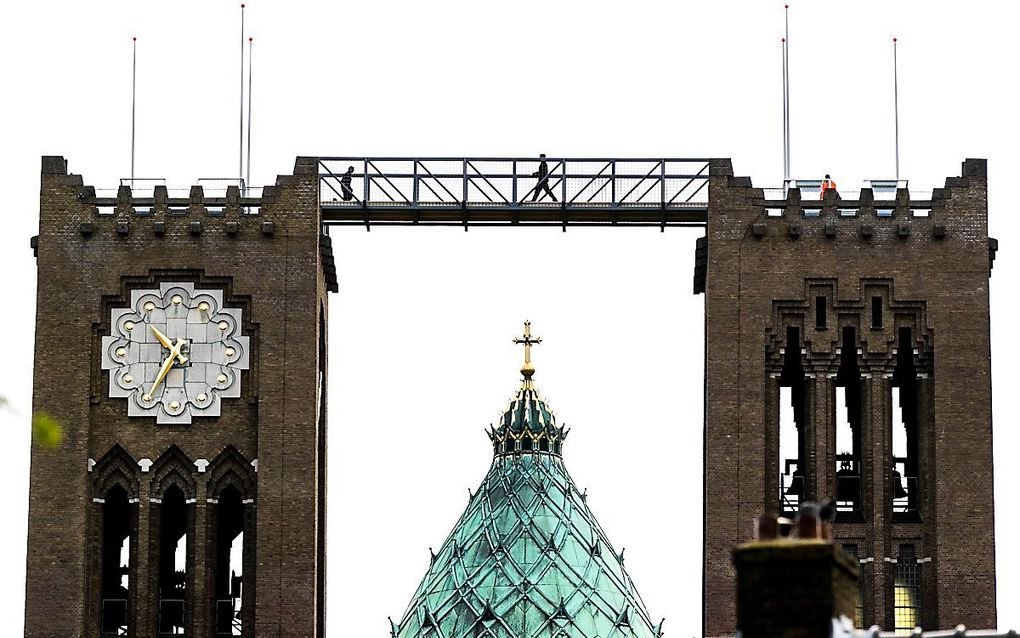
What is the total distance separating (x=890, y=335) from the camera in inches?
2908

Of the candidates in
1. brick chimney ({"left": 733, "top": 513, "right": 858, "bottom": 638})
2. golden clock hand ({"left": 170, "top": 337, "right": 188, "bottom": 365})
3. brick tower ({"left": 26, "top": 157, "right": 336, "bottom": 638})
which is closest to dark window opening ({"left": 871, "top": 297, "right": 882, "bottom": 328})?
brick tower ({"left": 26, "top": 157, "right": 336, "bottom": 638})

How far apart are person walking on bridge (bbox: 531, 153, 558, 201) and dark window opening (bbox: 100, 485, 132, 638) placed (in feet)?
34.4

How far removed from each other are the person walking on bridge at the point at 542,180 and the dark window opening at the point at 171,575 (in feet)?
31.6

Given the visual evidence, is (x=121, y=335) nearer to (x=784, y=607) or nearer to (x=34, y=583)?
(x=34, y=583)

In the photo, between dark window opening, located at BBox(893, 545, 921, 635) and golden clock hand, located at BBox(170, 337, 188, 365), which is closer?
dark window opening, located at BBox(893, 545, 921, 635)

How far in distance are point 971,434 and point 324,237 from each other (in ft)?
45.5

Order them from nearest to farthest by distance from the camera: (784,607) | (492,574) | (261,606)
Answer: (784,607)
(261,606)
(492,574)

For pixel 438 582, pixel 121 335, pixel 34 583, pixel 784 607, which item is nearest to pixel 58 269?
pixel 121 335

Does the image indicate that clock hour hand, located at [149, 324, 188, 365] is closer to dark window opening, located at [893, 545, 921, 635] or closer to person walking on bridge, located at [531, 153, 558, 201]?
person walking on bridge, located at [531, 153, 558, 201]

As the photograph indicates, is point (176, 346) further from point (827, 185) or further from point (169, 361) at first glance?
point (827, 185)

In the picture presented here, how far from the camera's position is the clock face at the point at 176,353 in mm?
73625

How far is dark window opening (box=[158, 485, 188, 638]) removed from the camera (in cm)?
7388

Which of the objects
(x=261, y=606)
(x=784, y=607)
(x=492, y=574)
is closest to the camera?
(x=784, y=607)

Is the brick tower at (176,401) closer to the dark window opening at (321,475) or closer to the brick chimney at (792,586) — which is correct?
the dark window opening at (321,475)
